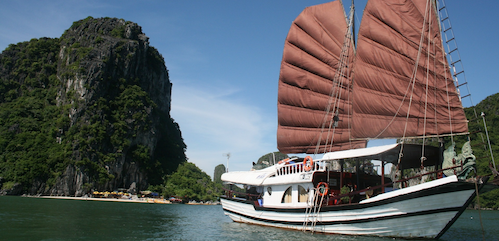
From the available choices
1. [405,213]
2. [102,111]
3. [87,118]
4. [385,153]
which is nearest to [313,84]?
[385,153]

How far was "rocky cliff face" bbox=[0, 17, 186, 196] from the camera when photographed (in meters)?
62.0

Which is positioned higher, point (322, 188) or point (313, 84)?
point (313, 84)

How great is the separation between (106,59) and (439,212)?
72007mm

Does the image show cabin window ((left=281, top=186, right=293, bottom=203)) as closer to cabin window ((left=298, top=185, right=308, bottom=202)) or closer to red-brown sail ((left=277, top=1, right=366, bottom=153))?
cabin window ((left=298, top=185, right=308, bottom=202))

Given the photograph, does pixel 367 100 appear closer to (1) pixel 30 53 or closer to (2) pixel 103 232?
(2) pixel 103 232

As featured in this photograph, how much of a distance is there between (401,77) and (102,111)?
62.7 m

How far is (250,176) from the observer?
2153cm

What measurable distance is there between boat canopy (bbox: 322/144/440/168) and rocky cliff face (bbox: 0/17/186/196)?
53233mm

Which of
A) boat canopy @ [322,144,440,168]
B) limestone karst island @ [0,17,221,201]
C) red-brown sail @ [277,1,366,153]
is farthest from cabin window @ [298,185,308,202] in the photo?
limestone karst island @ [0,17,221,201]

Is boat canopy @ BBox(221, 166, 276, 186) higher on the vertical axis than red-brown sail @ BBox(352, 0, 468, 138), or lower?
lower

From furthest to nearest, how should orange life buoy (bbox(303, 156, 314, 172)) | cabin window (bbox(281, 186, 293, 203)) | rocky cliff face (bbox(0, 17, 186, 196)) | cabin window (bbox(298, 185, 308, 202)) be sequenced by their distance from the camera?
rocky cliff face (bbox(0, 17, 186, 196)) < cabin window (bbox(281, 186, 293, 203)) < cabin window (bbox(298, 185, 308, 202)) < orange life buoy (bbox(303, 156, 314, 172))

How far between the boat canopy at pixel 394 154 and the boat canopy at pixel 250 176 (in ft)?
13.4

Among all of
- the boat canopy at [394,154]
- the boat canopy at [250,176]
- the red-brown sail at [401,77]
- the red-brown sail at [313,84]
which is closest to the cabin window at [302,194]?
the boat canopy at [394,154]

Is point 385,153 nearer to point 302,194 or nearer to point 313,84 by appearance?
point 302,194
